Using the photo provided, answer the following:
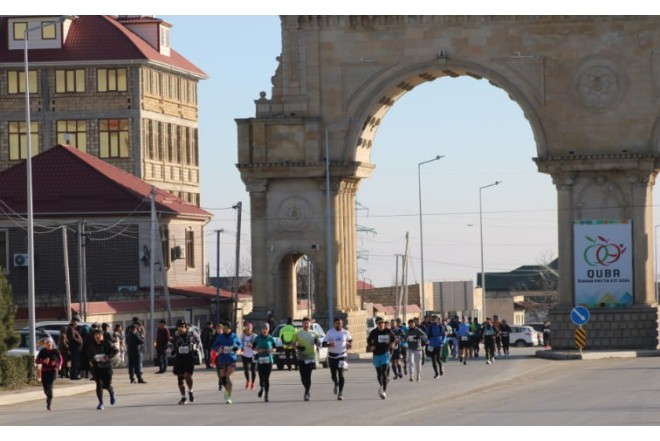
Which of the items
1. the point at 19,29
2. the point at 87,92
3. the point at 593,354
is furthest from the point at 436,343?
the point at 19,29

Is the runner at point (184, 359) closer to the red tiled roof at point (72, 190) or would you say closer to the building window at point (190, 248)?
the red tiled roof at point (72, 190)

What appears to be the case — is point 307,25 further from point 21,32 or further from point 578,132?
point 21,32

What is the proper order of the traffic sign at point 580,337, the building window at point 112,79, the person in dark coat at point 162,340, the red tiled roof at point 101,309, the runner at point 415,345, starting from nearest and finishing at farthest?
the runner at point 415,345, the person in dark coat at point 162,340, the traffic sign at point 580,337, the red tiled roof at point 101,309, the building window at point 112,79

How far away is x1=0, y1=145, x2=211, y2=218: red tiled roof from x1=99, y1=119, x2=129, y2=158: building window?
59.8 feet

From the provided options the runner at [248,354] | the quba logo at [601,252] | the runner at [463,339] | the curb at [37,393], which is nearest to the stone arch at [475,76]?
the quba logo at [601,252]

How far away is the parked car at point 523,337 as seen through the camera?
328 ft

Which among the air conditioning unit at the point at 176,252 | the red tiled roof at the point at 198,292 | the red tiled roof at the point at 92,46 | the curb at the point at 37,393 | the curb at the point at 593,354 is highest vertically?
the red tiled roof at the point at 92,46

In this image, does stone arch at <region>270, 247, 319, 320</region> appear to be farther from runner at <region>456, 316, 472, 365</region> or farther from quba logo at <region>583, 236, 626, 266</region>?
runner at <region>456, 316, 472, 365</region>

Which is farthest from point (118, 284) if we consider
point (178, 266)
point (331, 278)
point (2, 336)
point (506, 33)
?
point (2, 336)

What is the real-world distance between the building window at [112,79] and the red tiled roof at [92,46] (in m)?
0.93

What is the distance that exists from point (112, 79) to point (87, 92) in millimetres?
1591

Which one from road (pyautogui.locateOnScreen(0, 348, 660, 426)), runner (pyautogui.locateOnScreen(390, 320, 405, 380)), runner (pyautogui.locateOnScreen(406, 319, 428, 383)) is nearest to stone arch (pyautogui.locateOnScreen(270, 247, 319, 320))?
road (pyautogui.locateOnScreen(0, 348, 660, 426))

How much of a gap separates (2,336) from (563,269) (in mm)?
28982

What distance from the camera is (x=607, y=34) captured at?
68.7 metres
